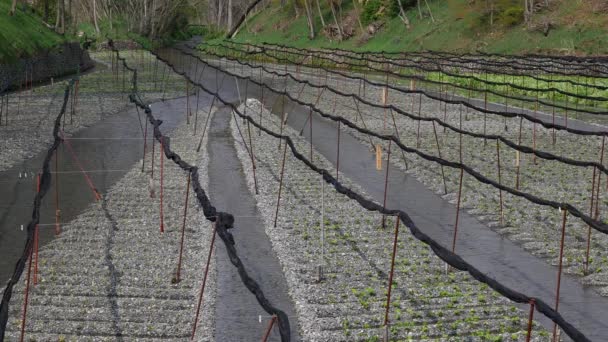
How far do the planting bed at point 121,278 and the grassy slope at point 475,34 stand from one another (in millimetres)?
42038

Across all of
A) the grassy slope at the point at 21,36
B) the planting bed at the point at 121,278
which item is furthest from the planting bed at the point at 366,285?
the grassy slope at the point at 21,36

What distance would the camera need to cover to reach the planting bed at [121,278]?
35.3 feet

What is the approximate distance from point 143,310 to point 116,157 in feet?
39.2

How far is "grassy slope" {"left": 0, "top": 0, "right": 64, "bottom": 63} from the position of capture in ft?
133

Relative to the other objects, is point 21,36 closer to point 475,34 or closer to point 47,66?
point 47,66

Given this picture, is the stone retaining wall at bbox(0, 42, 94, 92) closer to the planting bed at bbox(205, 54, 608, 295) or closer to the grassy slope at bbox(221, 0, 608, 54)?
the planting bed at bbox(205, 54, 608, 295)

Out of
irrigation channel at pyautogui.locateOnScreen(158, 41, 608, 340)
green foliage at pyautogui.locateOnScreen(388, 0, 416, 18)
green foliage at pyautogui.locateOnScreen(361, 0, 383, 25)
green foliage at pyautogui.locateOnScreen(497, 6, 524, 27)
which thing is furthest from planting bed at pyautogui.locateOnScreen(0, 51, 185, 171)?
A: green foliage at pyautogui.locateOnScreen(361, 0, 383, 25)

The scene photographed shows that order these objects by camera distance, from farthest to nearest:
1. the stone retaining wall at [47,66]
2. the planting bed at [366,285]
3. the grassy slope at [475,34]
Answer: the grassy slope at [475,34]
the stone retaining wall at [47,66]
the planting bed at [366,285]

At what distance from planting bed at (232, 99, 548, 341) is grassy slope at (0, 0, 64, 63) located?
85.9 ft

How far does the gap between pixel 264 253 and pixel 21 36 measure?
34121 mm

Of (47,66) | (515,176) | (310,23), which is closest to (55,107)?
(47,66)

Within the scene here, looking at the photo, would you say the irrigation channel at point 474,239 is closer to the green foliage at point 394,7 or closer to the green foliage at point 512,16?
the green foliage at point 512,16

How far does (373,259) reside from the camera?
45.6 ft

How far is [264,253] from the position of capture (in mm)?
14570
